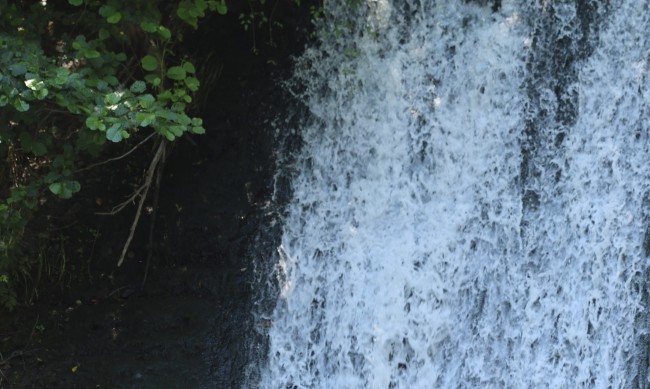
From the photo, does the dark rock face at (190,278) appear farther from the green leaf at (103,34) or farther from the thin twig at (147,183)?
the green leaf at (103,34)

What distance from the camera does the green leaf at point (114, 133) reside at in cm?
321

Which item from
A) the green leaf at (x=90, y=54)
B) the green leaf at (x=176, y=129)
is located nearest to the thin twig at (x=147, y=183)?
the green leaf at (x=90, y=54)

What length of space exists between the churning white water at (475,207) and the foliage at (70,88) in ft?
3.77

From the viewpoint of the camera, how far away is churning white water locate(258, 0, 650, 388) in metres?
4.17

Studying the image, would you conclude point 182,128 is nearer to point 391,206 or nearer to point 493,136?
point 391,206

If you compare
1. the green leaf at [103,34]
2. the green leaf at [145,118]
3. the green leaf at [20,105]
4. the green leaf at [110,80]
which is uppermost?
the green leaf at [103,34]

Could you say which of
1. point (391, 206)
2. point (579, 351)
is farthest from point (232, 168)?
point (579, 351)

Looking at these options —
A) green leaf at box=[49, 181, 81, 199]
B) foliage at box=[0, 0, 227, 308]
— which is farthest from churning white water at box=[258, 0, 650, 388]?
green leaf at box=[49, 181, 81, 199]

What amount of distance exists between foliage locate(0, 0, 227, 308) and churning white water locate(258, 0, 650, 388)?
1150 millimetres

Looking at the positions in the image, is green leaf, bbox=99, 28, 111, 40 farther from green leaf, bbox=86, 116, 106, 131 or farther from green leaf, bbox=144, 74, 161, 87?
green leaf, bbox=86, 116, 106, 131

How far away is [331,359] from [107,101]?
192cm

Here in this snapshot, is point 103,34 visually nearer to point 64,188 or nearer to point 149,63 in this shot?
point 149,63

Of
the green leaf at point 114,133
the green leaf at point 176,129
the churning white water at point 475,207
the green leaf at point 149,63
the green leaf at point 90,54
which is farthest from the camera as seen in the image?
the churning white water at point 475,207

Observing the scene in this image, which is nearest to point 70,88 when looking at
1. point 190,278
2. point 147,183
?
point 147,183
